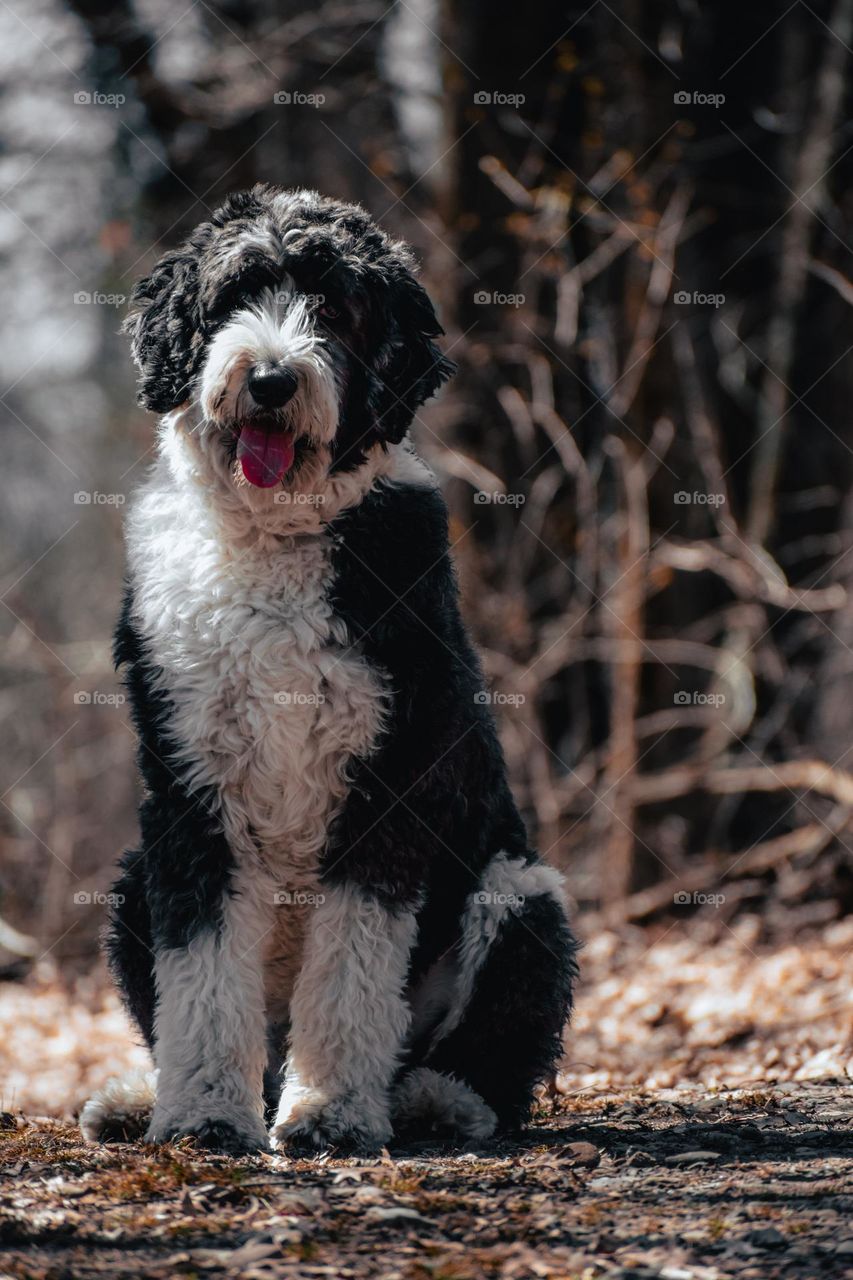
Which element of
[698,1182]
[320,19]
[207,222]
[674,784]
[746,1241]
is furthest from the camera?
[320,19]

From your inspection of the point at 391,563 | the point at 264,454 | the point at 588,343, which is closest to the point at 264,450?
the point at 264,454

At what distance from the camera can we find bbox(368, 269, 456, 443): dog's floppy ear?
4.15m

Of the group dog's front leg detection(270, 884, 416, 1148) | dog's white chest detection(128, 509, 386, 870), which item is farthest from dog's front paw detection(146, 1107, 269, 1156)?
dog's white chest detection(128, 509, 386, 870)

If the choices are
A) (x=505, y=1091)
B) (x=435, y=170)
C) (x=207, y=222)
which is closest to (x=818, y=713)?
(x=435, y=170)

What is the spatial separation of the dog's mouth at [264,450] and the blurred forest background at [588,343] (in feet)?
13.9

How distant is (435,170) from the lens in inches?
356

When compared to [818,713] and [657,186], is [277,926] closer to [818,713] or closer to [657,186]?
[818,713]

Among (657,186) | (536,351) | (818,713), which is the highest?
(657,186)

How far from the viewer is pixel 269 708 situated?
389 cm

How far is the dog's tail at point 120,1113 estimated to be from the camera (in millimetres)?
4160

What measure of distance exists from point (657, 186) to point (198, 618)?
6009 millimetres

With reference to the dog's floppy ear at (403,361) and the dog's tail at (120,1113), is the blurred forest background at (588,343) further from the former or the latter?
the dog's tail at (120,1113)

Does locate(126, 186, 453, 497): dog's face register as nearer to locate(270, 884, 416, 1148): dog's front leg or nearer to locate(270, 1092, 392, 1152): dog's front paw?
locate(270, 884, 416, 1148): dog's front leg

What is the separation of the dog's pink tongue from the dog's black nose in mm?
103
